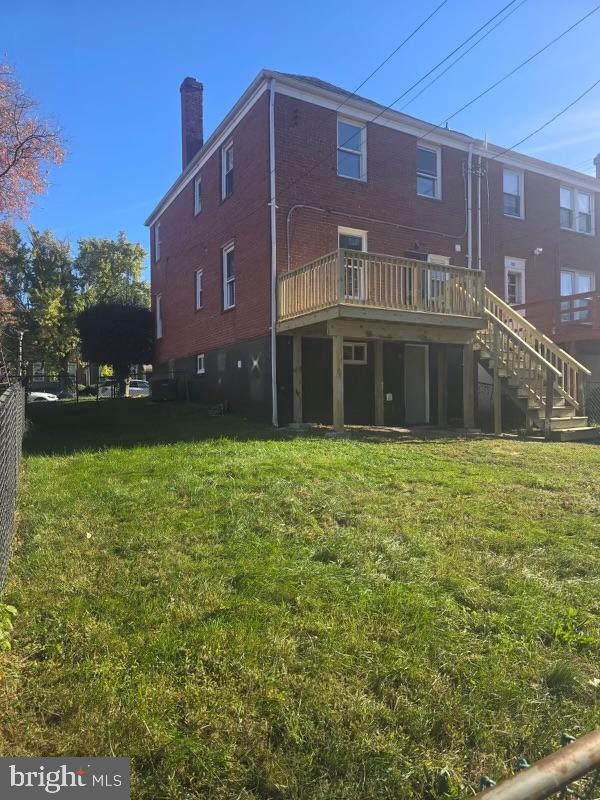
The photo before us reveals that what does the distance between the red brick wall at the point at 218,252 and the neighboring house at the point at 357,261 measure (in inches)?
2.8

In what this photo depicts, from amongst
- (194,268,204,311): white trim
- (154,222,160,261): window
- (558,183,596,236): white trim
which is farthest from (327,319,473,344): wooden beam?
(154,222,160,261): window

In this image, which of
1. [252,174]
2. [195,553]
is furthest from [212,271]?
[195,553]

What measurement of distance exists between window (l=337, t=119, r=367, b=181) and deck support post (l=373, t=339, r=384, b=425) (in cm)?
431

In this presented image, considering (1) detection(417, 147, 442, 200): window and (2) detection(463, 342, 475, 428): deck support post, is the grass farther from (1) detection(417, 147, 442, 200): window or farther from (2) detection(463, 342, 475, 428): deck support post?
(1) detection(417, 147, 442, 200): window

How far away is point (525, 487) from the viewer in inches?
241

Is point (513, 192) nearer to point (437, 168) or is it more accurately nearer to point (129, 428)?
point (437, 168)

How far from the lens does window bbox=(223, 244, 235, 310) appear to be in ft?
47.5

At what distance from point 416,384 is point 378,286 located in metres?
4.71

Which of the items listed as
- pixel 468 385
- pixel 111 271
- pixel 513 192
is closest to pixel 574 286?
pixel 513 192

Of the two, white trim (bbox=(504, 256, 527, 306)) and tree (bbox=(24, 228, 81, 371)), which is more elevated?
tree (bbox=(24, 228, 81, 371))

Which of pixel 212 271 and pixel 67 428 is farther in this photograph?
pixel 212 271

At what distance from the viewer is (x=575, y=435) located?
416 inches

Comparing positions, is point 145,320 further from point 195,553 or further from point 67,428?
point 195,553

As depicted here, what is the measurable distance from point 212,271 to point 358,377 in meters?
5.48
